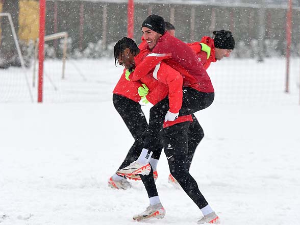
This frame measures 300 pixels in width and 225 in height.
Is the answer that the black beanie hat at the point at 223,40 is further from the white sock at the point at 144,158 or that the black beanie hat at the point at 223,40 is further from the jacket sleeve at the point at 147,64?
the white sock at the point at 144,158

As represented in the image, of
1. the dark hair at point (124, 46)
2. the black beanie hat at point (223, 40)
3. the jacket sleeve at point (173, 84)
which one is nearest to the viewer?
the jacket sleeve at point (173, 84)

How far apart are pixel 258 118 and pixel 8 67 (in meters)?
8.70

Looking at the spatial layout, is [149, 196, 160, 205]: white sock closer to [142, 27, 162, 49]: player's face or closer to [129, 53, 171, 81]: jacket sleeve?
[129, 53, 171, 81]: jacket sleeve

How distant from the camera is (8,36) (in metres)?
15.8

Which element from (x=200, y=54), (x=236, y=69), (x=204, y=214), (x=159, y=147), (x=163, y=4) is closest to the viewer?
(x=204, y=214)

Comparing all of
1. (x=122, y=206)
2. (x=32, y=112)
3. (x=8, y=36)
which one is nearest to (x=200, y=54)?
(x=122, y=206)

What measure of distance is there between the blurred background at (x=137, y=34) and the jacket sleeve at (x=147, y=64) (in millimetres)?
8480

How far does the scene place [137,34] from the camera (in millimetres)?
15000

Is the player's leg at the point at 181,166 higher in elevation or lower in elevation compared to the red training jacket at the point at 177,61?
lower

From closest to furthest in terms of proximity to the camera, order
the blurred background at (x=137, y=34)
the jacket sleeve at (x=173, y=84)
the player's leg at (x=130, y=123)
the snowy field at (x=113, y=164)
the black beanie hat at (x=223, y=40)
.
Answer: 1. the jacket sleeve at (x=173, y=84)
2. the snowy field at (x=113, y=164)
3. the black beanie hat at (x=223, y=40)
4. the player's leg at (x=130, y=123)
5. the blurred background at (x=137, y=34)

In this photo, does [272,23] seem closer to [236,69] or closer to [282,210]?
[236,69]

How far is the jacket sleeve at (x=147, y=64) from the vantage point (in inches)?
164

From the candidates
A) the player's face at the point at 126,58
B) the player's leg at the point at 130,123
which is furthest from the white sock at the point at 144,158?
the player's leg at the point at 130,123

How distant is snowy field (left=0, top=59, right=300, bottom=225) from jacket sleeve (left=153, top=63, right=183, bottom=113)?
896mm
